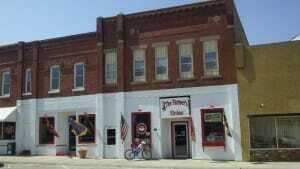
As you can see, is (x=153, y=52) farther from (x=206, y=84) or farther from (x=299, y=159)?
(x=299, y=159)

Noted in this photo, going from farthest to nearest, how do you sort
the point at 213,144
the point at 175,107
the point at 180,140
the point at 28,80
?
the point at 28,80
the point at 180,140
the point at 175,107
the point at 213,144

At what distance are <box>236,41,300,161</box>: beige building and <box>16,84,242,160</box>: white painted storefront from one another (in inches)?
28.3

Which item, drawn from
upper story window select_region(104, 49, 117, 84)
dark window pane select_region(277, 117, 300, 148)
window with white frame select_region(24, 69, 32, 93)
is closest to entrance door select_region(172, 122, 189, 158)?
upper story window select_region(104, 49, 117, 84)

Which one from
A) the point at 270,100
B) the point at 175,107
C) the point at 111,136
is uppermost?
the point at 270,100

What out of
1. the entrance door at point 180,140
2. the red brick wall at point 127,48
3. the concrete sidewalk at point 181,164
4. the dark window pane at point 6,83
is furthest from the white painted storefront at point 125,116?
the dark window pane at point 6,83

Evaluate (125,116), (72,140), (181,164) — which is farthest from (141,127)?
(72,140)

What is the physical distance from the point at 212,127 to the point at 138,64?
6769 mm

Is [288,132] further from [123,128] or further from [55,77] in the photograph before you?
[55,77]

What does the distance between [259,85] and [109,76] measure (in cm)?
1048

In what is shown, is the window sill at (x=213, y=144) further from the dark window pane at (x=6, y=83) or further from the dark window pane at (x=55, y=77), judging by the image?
the dark window pane at (x=6, y=83)

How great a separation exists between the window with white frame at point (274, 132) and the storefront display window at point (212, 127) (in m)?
1.90

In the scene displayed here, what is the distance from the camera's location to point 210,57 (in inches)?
1037

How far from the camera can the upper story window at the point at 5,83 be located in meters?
33.7

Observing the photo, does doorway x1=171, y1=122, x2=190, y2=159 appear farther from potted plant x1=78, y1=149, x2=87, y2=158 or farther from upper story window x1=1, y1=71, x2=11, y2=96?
upper story window x1=1, y1=71, x2=11, y2=96
